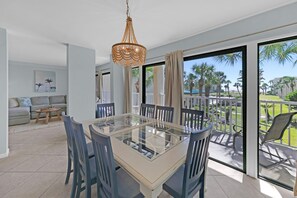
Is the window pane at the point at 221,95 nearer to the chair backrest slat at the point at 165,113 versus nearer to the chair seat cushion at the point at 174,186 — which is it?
the chair backrest slat at the point at 165,113

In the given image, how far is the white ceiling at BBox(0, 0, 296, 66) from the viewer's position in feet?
5.95

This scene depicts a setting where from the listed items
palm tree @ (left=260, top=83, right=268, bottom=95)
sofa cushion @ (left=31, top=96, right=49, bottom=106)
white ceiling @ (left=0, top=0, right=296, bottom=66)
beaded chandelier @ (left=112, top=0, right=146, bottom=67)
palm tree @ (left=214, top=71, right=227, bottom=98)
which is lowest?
sofa cushion @ (left=31, top=96, right=49, bottom=106)

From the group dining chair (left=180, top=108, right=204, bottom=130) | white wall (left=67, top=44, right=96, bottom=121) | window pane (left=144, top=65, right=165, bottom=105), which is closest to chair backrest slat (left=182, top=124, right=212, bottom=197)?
dining chair (left=180, top=108, right=204, bottom=130)

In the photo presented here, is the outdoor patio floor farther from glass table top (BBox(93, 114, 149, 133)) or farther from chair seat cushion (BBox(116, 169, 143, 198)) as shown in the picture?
chair seat cushion (BBox(116, 169, 143, 198))

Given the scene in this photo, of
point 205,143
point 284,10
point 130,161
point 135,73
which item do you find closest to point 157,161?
point 130,161

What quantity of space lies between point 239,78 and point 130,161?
2.23 meters

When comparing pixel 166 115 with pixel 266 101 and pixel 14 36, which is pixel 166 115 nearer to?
pixel 266 101

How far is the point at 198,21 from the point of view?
2.28m

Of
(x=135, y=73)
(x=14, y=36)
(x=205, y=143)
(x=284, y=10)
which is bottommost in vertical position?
(x=205, y=143)

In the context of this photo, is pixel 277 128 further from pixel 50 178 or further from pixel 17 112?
pixel 17 112

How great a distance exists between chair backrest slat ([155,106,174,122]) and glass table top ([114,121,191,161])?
1.23 ft

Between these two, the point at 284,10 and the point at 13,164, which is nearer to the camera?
the point at 284,10

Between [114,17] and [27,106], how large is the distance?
552 cm

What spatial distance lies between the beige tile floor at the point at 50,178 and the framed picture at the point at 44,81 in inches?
155
